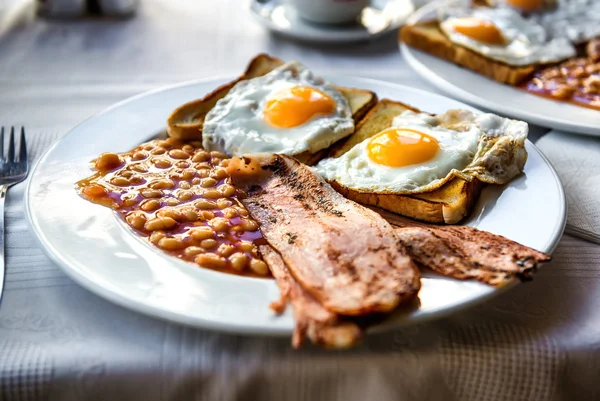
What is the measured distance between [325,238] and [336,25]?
95.2 inches

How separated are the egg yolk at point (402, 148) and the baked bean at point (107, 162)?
3.29ft

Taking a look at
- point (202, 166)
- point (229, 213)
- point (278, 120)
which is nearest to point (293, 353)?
point (229, 213)

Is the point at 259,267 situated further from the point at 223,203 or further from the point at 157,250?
the point at 223,203

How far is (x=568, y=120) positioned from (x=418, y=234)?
1.35 m

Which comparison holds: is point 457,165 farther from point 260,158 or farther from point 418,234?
point 260,158

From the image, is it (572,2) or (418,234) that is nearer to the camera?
(418,234)

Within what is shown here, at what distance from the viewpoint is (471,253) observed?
6.10 feet

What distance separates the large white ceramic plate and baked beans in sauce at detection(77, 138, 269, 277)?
55 millimetres

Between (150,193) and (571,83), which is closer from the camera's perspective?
(150,193)

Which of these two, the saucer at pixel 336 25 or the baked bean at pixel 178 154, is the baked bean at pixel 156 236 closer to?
the baked bean at pixel 178 154

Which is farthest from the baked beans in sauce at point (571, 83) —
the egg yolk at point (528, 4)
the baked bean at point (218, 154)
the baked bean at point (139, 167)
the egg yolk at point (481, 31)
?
the baked bean at point (139, 167)

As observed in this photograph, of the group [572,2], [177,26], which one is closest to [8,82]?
[177,26]

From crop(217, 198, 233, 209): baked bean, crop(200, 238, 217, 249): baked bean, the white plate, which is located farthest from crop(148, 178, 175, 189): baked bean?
the white plate

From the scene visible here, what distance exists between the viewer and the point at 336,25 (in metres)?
3.97
